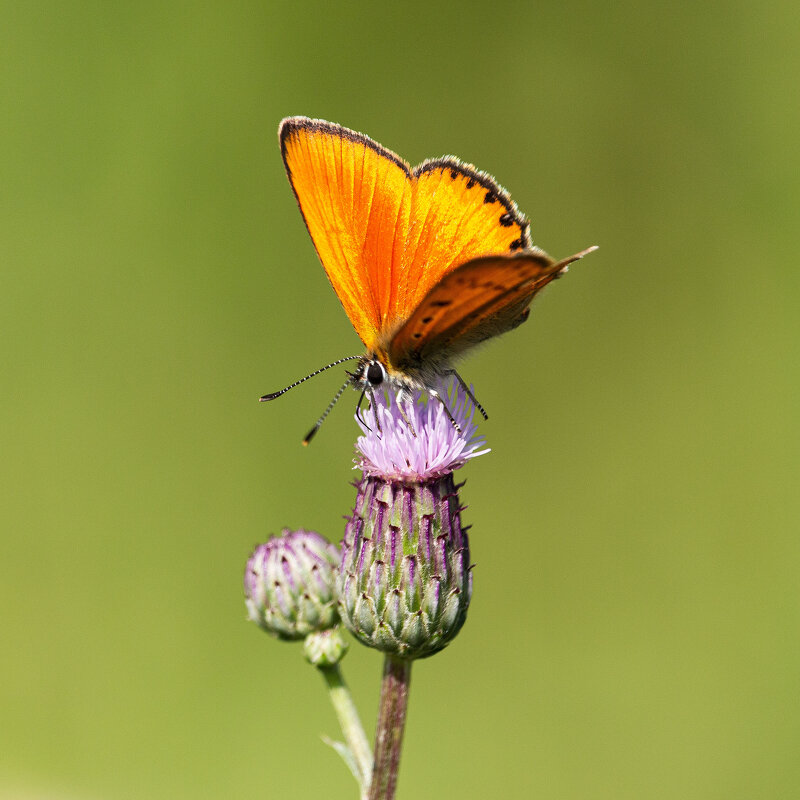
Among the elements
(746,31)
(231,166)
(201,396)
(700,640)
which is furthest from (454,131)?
(700,640)

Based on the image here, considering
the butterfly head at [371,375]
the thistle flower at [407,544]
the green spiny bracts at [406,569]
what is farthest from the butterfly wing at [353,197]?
the green spiny bracts at [406,569]

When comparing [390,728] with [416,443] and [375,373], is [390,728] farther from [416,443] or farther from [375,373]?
[375,373]

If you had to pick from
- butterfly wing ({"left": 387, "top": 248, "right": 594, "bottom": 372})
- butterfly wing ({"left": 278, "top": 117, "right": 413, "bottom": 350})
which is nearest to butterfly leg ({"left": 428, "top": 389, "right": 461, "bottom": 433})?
butterfly wing ({"left": 387, "top": 248, "right": 594, "bottom": 372})

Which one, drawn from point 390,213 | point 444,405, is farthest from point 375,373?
point 390,213

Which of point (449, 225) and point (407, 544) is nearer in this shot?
point (407, 544)

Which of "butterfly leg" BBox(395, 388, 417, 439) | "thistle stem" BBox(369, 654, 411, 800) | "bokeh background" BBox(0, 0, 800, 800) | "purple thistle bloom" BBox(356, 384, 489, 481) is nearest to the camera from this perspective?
"thistle stem" BBox(369, 654, 411, 800)

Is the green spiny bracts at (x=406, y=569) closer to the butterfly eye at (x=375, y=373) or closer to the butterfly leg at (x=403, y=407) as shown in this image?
the butterfly leg at (x=403, y=407)

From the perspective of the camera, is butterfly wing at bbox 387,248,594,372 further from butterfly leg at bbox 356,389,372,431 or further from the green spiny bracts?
the green spiny bracts
